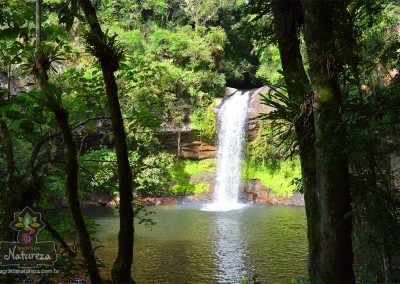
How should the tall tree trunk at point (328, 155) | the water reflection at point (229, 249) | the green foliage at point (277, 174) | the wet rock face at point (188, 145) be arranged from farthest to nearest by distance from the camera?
the wet rock face at point (188, 145)
the green foliage at point (277, 174)
the water reflection at point (229, 249)
the tall tree trunk at point (328, 155)

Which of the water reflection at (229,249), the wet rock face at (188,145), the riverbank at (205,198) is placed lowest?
the water reflection at (229,249)

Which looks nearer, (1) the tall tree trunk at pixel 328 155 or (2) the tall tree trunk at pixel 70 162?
(1) the tall tree trunk at pixel 328 155

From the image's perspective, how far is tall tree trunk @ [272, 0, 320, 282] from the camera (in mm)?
2967

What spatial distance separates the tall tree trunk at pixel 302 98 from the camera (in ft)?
9.73

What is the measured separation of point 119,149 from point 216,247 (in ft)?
22.9

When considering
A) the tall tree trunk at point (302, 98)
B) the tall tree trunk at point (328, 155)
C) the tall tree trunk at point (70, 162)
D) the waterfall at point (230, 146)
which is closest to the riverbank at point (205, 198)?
the waterfall at point (230, 146)

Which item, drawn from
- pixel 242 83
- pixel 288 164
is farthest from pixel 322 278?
pixel 242 83

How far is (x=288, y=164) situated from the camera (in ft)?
62.6

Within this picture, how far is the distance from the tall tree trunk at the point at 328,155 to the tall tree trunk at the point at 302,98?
7.2 inches

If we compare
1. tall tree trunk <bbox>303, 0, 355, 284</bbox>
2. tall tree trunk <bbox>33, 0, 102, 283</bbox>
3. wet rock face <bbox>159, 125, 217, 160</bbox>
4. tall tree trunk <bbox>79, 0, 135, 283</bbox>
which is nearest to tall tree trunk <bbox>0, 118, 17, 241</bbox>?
tall tree trunk <bbox>33, 0, 102, 283</bbox>

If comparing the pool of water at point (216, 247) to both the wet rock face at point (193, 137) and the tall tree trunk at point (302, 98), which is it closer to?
the tall tree trunk at point (302, 98)

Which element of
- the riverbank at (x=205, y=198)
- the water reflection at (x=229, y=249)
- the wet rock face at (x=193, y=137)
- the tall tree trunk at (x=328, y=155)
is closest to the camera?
the tall tree trunk at (x=328, y=155)

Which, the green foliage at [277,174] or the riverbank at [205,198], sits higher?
the green foliage at [277,174]

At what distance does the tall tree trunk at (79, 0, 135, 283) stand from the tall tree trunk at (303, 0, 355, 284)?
164cm
